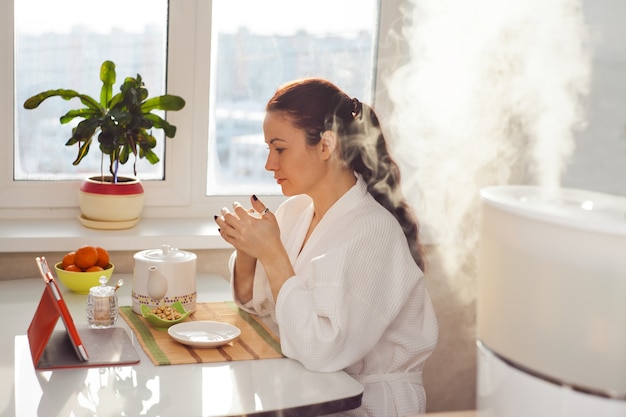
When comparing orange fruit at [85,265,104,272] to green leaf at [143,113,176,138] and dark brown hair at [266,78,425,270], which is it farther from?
Result: dark brown hair at [266,78,425,270]

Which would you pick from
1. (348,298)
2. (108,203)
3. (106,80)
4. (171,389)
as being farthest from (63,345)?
(106,80)

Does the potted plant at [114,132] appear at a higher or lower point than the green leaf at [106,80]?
lower

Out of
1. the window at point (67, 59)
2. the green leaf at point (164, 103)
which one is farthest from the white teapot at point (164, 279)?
the window at point (67, 59)

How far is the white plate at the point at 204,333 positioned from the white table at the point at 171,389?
0.08 metres

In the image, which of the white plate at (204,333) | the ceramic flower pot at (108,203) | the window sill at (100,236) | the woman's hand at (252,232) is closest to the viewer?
the white plate at (204,333)

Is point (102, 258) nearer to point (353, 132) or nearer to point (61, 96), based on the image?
point (61, 96)

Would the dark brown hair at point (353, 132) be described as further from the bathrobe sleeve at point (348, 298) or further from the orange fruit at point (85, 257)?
the orange fruit at point (85, 257)

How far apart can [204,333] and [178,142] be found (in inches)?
38.0

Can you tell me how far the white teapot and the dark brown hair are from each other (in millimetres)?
409

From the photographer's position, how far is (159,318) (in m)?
1.74

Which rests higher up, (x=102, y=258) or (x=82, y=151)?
(x=82, y=151)

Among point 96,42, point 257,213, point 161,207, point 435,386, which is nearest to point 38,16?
point 96,42

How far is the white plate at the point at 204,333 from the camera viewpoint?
1.64 m

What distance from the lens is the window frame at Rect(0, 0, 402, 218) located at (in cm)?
237
